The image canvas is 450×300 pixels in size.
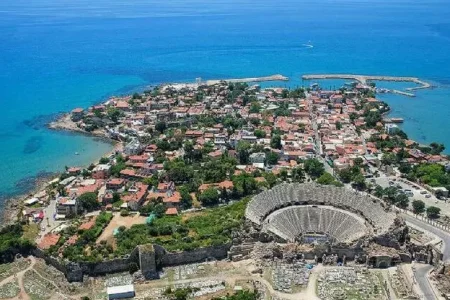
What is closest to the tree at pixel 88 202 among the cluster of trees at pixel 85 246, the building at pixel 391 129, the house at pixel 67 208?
the house at pixel 67 208

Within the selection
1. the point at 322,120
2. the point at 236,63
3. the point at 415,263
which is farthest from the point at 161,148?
the point at 236,63

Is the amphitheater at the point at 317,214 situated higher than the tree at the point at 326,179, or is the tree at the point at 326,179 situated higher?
the amphitheater at the point at 317,214

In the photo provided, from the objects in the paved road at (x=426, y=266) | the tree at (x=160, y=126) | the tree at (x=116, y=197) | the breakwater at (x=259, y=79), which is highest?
the paved road at (x=426, y=266)

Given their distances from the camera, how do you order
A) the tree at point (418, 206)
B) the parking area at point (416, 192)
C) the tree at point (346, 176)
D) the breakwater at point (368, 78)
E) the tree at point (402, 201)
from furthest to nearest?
the breakwater at point (368, 78) < the tree at point (346, 176) < the parking area at point (416, 192) < the tree at point (402, 201) < the tree at point (418, 206)

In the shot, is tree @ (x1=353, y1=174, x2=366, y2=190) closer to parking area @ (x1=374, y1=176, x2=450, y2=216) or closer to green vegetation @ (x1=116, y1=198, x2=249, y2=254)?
parking area @ (x1=374, y1=176, x2=450, y2=216)

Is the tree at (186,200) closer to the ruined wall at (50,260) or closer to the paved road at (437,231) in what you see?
the ruined wall at (50,260)

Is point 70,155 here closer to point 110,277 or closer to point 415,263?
point 110,277
